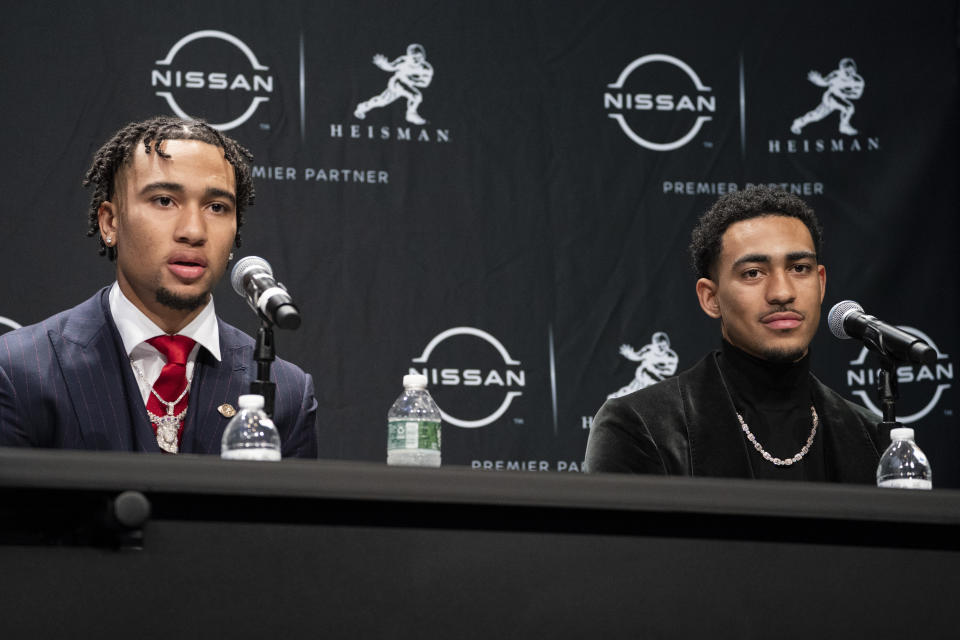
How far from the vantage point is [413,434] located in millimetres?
1967

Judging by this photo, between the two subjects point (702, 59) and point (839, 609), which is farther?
point (702, 59)

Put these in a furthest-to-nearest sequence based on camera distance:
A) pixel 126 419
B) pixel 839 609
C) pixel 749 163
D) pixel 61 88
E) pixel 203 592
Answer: pixel 749 163
pixel 61 88
pixel 126 419
pixel 839 609
pixel 203 592

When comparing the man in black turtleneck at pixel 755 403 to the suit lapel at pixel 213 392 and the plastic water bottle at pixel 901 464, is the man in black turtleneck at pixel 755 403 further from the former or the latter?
the suit lapel at pixel 213 392

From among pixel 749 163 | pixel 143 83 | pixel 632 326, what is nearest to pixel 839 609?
pixel 632 326

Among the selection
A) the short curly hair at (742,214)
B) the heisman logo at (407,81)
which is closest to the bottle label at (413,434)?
the short curly hair at (742,214)

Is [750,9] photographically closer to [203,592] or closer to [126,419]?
[126,419]

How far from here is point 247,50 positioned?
365 centimetres

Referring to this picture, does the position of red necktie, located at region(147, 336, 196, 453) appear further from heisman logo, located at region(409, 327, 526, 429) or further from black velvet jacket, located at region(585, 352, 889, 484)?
heisman logo, located at region(409, 327, 526, 429)

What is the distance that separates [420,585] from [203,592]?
0.86 feet

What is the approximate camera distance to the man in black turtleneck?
2.74 metres

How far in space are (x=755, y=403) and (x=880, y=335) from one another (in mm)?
594

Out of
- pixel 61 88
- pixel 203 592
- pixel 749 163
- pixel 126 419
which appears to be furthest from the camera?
pixel 749 163

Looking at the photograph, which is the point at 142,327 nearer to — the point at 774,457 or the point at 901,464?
the point at 774,457

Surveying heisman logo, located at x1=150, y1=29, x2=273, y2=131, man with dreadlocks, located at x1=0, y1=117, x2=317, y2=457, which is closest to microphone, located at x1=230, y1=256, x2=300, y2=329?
man with dreadlocks, located at x1=0, y1=117, x2=317, y2=457
